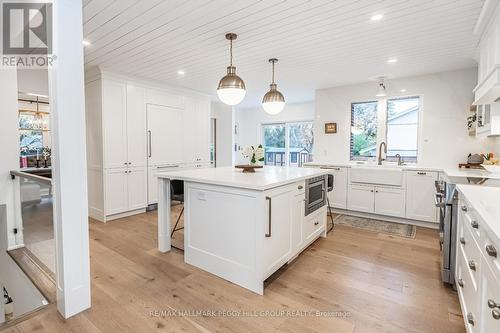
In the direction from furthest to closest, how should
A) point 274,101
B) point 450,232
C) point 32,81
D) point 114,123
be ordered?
point 32,81 → point 114,123 → point 274,101 → point 450,232

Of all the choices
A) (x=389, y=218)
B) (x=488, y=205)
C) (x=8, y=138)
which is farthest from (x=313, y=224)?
(x=8, y=138)

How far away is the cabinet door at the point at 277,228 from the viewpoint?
213 cm

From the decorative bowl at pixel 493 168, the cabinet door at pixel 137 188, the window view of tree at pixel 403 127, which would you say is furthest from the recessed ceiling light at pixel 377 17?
the cabinet door at pixel 137 188

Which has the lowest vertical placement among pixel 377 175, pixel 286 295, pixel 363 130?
pixel 286 295

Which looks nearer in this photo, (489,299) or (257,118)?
(489,299)

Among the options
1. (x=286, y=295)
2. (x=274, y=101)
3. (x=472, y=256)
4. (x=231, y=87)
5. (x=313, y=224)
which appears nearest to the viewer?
(x=472, y=256)

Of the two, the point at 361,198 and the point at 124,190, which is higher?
the point at 124,190

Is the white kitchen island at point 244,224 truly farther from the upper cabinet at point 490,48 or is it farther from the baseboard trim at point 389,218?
the baseboard trim at point 389,218

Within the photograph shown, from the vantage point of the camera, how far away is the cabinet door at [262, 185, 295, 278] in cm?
213

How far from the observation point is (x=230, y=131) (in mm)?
6855

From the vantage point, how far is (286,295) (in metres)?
2.10

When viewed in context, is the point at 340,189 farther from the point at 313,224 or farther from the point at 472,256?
the point at 472,256

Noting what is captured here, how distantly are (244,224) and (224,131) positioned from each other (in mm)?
5046

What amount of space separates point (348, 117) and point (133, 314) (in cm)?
464
